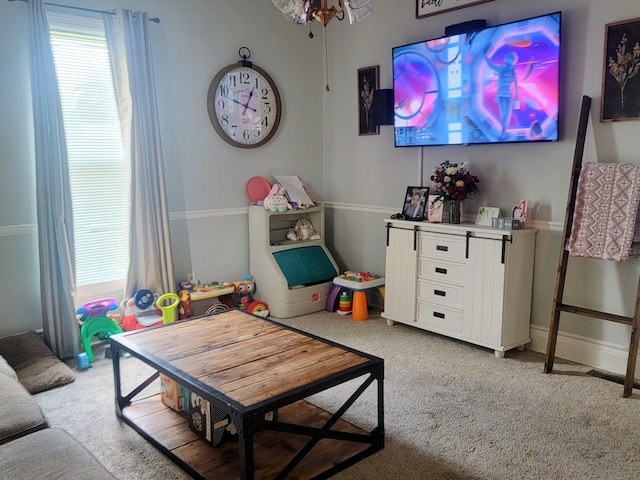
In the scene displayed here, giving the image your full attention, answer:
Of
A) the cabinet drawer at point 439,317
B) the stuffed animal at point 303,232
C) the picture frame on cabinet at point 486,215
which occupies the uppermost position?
the picture frame on cabinet at point 486,215

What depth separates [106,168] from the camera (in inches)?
153

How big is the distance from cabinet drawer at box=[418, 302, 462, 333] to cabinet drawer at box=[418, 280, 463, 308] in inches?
1.5

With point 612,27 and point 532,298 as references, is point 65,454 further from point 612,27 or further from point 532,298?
point 612,27

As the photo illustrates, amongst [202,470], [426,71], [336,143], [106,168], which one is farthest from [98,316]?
[426,71]

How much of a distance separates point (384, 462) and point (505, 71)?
249 cm

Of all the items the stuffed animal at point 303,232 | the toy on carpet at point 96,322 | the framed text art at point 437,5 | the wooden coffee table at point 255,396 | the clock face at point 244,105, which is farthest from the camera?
the stuffed animal at point 303,232

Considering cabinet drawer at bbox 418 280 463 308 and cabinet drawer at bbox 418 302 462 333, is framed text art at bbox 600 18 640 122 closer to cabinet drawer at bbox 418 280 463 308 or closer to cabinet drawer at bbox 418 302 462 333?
cabinet drawer at bbox 418 280 463 308

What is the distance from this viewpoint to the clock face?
14.4 ft

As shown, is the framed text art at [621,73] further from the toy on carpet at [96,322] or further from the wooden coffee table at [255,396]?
the toy on carpet at [96,322]

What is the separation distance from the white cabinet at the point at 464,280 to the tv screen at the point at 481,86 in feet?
2.19

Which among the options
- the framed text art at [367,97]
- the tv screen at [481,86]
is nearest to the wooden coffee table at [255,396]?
the tv screen at [481,86]

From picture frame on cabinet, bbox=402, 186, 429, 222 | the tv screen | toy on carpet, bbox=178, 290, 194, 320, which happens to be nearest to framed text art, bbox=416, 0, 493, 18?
the tv screen

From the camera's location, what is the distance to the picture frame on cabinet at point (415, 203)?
405cm

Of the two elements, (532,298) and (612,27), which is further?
(532,298)
